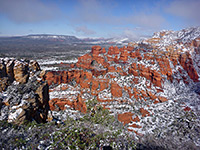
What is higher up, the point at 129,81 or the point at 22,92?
the point at 22,92

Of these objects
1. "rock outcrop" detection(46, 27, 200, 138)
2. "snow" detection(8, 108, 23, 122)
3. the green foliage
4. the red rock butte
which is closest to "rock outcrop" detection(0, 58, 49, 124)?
"snow" detection(8, 108, 23, 122)

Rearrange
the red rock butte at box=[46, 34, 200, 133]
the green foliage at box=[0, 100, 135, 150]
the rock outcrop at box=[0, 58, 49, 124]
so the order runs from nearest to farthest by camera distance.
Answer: the green foliage at box=[0, 100, 135, 150] → the rock outcrop at box=[0, 58, 49, 124] → the red rock butte at box=[46, 34, 200, 133]

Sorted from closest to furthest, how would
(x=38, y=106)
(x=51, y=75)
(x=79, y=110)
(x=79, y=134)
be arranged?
(x=79, y=134)
(x=38, y=106)
(x=79, y=110)
(x=51, y=75)

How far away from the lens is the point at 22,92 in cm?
1773

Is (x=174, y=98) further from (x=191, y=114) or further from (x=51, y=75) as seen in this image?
(x=51, y=75)

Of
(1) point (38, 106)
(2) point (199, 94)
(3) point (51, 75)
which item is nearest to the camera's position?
(1) point (38, 106)

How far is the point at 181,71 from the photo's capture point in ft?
155

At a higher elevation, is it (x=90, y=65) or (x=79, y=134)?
(x=90, y=65)

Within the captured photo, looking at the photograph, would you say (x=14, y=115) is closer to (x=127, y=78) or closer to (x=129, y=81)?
(x=129, y=81)

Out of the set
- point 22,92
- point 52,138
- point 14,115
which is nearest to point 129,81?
point 22,92

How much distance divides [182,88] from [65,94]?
4133 cm

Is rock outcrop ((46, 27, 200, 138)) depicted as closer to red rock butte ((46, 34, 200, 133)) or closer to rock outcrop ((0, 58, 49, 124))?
red rock butte ((46, 34, 200, 133))

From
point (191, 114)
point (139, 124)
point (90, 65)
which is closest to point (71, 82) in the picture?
point (90, 65)

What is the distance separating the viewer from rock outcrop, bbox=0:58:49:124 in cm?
1560
